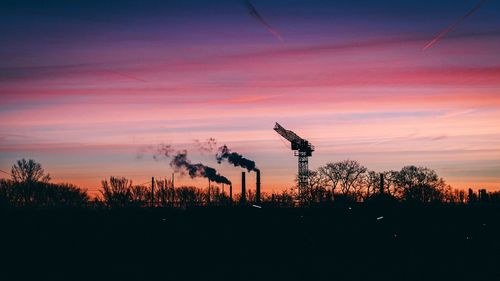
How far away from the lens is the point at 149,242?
208ft

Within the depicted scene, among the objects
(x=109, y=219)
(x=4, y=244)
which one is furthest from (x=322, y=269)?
(x=109, y=219)

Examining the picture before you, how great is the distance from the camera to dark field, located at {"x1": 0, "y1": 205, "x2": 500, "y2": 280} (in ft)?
130

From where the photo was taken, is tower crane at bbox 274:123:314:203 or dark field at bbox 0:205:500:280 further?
tower crane at bbox 274:123:314:203

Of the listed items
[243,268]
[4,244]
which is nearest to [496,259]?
[243,268]

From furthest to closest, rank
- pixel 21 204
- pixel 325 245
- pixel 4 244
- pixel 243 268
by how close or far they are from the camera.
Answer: pixel 21 204 → pixel 325 245 → pixel 4 244 → pixel 243 268

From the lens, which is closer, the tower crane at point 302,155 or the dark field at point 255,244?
the dark field at point 255,244

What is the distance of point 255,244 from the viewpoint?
63.8 metres

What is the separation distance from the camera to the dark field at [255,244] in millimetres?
39500

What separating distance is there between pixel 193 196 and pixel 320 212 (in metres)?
110

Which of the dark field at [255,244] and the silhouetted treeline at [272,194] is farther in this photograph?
the silhouetted treeline at [272,194]

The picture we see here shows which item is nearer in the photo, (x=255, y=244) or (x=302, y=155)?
(x=255, y=244)

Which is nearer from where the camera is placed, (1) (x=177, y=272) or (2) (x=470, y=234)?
(1) (x=177, y=272)

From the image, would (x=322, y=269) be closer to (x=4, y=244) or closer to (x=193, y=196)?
(x=4, y=244)

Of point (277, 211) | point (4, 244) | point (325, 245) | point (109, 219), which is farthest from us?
point (109, 219)
